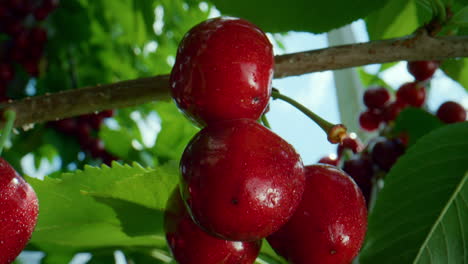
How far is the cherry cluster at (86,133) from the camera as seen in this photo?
8.31ft

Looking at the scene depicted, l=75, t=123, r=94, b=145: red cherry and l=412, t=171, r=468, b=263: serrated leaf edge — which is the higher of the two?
l=412, t=171, r=468, b=263: serrated leaf edge

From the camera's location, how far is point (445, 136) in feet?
3.19

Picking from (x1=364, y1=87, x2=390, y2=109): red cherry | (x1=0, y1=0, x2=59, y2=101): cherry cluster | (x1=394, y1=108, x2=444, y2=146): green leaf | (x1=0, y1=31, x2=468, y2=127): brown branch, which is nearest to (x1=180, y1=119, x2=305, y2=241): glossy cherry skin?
(x1=0, y1=31, x2=468, y2=127): brown branch

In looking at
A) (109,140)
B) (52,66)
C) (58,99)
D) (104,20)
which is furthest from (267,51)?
(52,66)

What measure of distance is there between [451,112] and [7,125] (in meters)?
1.24

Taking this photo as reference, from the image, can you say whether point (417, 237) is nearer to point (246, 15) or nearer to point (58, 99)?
point (246, 15)

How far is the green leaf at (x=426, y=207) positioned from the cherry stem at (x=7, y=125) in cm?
57

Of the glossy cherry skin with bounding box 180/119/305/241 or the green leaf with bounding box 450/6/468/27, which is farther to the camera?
the green leaf with bounding box 450/6/468/27

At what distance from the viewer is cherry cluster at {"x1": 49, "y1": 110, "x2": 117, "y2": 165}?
8.31 ft

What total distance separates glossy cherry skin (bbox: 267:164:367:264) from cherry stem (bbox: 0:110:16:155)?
38 centimetres

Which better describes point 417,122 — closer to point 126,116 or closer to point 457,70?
point 457,70

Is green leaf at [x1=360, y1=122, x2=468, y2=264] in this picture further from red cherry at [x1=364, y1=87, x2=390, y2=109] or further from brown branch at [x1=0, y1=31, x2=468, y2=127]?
red cherry at [x1=364, y1=87, x2=390, y2=109]

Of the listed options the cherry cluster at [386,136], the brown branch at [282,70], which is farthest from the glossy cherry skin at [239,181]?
the cherry cluster at [386,136]

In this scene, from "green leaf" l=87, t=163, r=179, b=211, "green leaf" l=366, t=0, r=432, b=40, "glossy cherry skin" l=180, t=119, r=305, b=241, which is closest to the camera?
"glossy cherry skin" l=180, t=119, r=305, b=241
